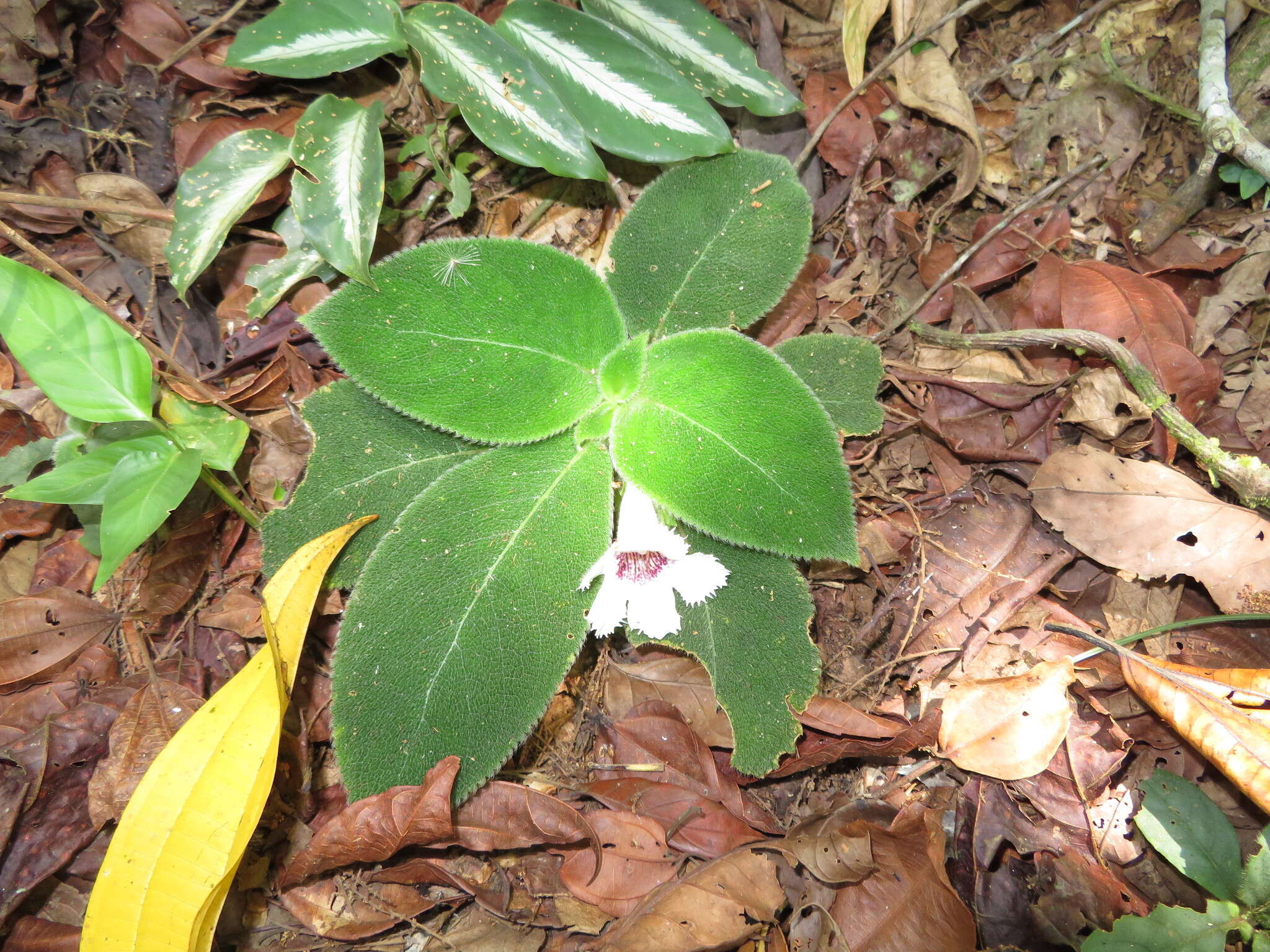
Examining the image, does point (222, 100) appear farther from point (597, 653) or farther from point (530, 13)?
point (597, 653)

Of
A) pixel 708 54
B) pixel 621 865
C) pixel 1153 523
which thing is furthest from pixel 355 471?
pixel 1153 523

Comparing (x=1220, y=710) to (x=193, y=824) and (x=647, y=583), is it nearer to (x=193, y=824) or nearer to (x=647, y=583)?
(x=647, y=583)

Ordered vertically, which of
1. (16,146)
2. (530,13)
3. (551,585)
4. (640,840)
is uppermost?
(530,13)

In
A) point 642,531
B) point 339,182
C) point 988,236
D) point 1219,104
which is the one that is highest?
point 1219,104

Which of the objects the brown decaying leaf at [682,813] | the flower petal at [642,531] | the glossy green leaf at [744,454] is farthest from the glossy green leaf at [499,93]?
the brown decaying leaf at [682,813]

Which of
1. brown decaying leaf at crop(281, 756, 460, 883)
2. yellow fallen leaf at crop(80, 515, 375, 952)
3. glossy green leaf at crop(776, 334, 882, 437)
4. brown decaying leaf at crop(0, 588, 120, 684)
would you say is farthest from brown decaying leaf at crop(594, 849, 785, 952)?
brown decaying leaf at crop(0, 588, 120, 684)

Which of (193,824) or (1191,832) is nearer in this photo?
(193,824)

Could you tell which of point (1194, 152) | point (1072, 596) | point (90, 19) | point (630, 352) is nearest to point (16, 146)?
point (90, 19)

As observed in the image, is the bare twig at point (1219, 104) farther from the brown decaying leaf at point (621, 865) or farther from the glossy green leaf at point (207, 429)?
the glossy green leaf at point (207, 429)
